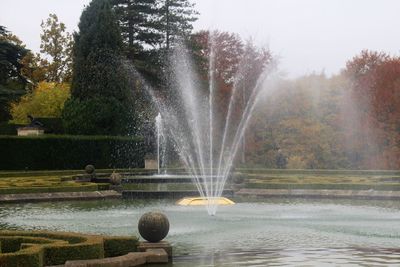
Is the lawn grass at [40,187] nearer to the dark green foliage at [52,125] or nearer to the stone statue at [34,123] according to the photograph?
the stone statue at [34,123]

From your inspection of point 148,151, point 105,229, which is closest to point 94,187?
point 105,229

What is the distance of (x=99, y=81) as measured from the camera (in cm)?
4984

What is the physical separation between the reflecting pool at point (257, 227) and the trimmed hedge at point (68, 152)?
17110 mm

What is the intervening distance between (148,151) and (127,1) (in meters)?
14.3

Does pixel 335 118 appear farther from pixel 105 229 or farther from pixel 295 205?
pixel 105 229

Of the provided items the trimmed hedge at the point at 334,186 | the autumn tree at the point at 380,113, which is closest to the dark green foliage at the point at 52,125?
the autumn tree at the point at 380,113

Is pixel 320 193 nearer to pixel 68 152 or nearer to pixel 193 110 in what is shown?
pixel 68 152

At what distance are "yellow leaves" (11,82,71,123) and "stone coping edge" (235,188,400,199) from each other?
32.3m

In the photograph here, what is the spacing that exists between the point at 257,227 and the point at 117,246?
616 cm

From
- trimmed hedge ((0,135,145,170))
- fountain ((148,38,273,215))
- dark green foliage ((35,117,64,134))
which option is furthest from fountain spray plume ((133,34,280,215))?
dark green foliage ((35,117,64,134))

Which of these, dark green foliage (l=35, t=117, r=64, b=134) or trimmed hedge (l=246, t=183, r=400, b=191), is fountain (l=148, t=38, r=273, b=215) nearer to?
dark green foliage (l=35, t=117, r=64, b=134)

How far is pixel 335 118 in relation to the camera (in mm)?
50844

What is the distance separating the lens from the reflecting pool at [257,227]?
46.1 feet

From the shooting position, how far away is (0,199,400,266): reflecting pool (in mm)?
14047
